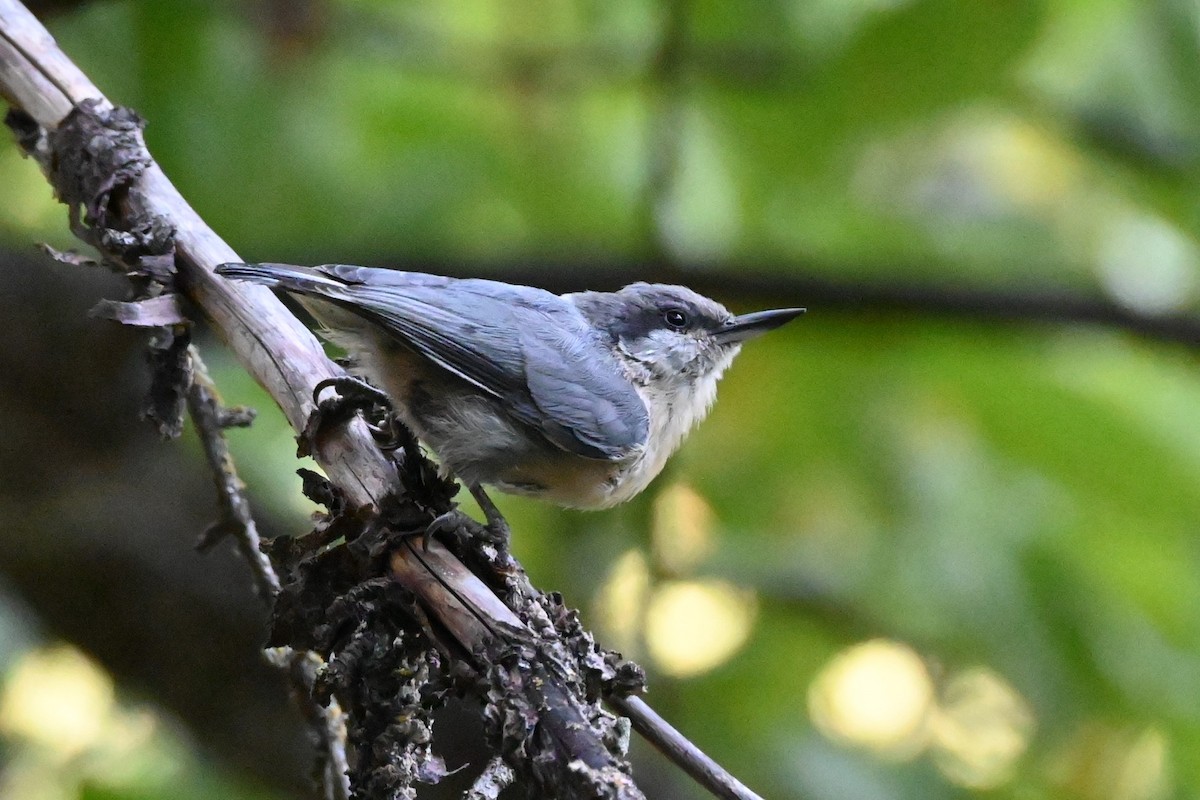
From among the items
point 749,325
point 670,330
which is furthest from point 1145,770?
point 670,330

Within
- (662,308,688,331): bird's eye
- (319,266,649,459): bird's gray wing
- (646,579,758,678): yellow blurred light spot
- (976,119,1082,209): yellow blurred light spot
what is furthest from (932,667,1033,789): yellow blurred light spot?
(976,119,1082,209): yellow blurred light spot

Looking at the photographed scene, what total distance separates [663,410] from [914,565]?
1308mm

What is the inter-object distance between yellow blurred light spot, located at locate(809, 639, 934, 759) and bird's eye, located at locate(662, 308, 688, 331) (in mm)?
1366

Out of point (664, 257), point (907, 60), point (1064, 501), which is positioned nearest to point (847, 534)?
point (1064, 501)

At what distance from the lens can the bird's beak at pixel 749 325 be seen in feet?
11.3

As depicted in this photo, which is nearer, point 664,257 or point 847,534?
point 664,257

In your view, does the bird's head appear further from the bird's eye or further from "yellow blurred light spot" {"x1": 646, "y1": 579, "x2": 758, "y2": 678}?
"yellow blurred light spot" {"x1": 646, "y1": 579, "x2": 758, "y2": 678}

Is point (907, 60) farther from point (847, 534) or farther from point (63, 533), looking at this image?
point (63, 533)

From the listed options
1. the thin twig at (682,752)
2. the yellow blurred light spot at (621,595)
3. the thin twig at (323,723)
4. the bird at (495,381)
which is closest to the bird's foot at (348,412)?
the bird at (495,381)

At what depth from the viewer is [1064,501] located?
4043 mm

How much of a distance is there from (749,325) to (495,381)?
924mm

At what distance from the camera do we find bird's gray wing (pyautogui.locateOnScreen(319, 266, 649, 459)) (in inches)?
110

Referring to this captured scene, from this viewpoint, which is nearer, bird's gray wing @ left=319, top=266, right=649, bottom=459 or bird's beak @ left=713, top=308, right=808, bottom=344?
bird's gray wing @ left=319, top=266, right=649, bottom=459

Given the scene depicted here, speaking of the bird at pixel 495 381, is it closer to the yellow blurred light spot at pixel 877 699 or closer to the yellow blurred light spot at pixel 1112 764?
the yellow blurred light spot at pixel 877 699
